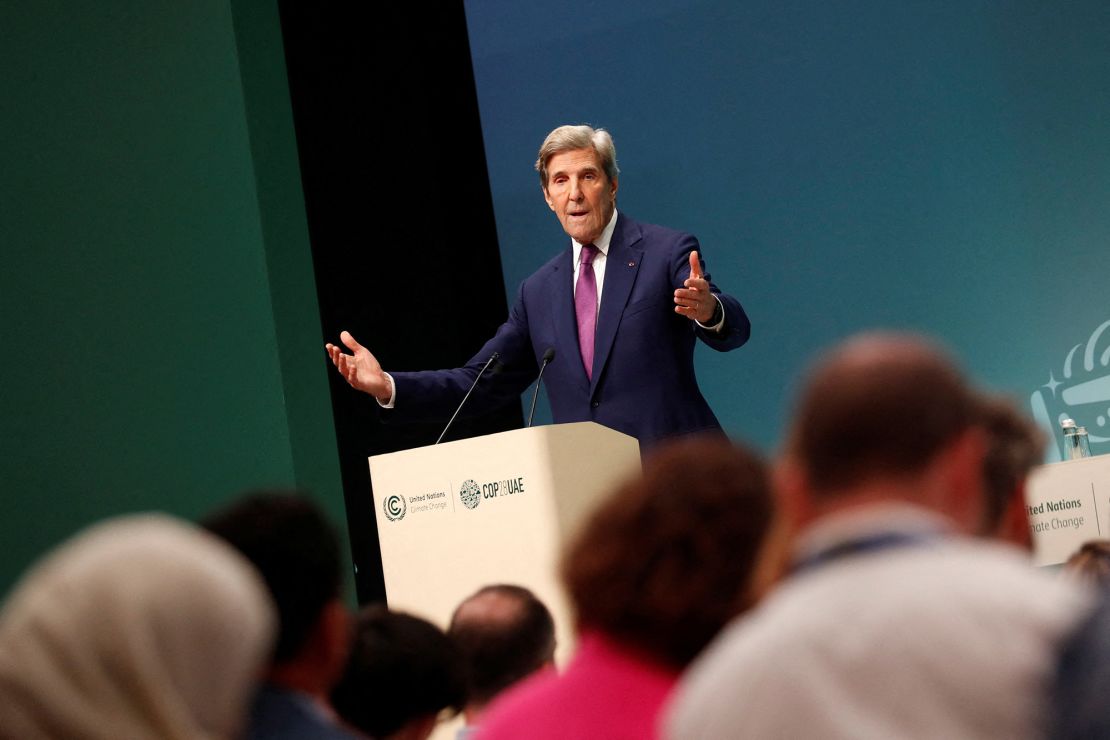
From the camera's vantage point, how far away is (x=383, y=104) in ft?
19.9

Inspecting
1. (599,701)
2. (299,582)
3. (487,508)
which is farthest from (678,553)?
(487,508)

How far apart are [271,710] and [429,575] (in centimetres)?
209

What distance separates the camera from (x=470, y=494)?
3.66 metres

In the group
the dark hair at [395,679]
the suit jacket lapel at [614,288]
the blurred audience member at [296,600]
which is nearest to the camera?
the blurred audience member at [296,600]

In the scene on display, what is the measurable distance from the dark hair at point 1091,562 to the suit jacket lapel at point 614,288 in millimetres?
1809

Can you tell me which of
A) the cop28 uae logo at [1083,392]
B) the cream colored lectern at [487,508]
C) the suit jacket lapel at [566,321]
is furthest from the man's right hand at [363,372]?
the cop28 uae logo at [1083,392]

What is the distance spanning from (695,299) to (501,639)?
169 centimetres

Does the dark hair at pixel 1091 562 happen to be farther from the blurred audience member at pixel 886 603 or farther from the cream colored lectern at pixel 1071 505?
the cream colored lectern at pixel 1071 505

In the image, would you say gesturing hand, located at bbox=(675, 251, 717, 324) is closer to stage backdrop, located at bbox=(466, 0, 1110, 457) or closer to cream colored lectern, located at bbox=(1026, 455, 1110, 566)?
cream colored lectern, located at bbox=(1026, 455, 1110, 566)

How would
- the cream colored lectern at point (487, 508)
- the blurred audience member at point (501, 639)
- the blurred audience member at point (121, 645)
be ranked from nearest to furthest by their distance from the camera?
the blurred audience member at point (121, 645) → the blurred audience member at point (501, 639) → the cream colored lectern at point (487, 508)

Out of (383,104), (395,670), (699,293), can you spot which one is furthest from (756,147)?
(395,670)

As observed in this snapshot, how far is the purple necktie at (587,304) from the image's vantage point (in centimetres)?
439

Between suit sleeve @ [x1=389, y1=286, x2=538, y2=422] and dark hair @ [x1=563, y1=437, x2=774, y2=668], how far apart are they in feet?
8.97

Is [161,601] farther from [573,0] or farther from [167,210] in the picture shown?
[573,0]
